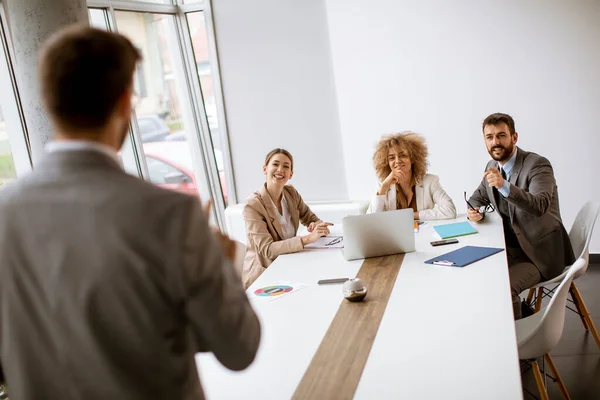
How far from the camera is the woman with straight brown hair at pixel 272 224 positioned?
3736 mm

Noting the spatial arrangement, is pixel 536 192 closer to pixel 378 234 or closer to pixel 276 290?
pixel 378 234

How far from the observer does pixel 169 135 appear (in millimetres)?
6027

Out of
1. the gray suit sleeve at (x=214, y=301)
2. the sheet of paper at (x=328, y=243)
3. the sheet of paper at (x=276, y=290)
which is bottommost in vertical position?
the sheet of paper at (x=328, y=243)

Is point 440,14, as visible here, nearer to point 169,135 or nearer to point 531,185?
point 531,185

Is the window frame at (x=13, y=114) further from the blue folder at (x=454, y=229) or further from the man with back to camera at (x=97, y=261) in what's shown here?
the man with back to camera at (x=97, y=261)

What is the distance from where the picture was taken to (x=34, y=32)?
318 cm

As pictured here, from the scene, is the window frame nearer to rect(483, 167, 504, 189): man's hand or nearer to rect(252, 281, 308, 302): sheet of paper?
rect(252, 281, 308, 302): sheet of paper

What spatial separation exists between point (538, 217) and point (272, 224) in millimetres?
1669

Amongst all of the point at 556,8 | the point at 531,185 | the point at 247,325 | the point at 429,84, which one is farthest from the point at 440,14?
the point at 247,325

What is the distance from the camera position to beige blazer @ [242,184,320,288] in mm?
3732

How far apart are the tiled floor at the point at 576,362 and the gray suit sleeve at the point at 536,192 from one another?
856mm

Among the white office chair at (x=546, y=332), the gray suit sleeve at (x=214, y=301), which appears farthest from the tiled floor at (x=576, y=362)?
the gray suit sleeve at (x=214, y=301)

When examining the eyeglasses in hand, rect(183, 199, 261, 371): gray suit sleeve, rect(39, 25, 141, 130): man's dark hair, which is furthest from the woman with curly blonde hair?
rect(39, 25, 141, 130): man's dark hair

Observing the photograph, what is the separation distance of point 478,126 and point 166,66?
304 cm
